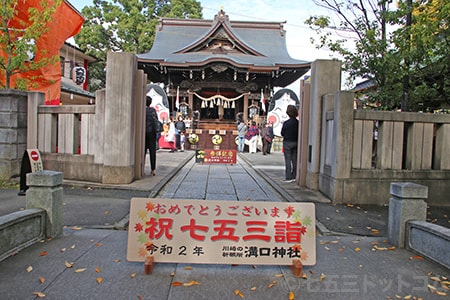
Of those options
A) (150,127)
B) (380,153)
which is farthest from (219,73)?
(380,153)

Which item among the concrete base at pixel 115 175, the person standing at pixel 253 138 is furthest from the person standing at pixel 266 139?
the concrete base at pixel 115 175

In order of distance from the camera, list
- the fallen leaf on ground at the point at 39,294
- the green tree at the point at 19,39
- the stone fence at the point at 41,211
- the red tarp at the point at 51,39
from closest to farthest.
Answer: the fallen leaf on ground at the point at 39,294 < the stone fence at the point at 41,211 < the green tree at the point at 19,39 < the red tarp at the point at 51,39

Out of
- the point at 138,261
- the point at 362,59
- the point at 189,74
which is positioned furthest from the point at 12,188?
the point at 189,74

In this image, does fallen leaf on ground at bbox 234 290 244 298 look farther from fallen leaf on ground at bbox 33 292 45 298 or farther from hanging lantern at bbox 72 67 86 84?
hanging lantern at bbox 72 67 86 84

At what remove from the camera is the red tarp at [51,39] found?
32.2 feet

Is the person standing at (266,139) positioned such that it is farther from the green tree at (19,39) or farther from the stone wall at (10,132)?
the stone wall at (10,132)

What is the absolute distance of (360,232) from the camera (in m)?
4.90

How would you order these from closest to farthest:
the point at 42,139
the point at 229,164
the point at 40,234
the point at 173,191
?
the point at 40,234, the point at 173,191, the point at 42,139, the point at 229,164

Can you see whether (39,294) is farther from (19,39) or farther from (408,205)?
(19,39)

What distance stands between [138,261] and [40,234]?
59.7 inches

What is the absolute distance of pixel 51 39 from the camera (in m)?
11.0

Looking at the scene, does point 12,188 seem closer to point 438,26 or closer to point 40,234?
point 40,234

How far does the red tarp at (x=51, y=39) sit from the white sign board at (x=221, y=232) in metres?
8.02

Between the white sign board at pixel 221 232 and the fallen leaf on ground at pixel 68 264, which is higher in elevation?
the white sign board at pixel 221 232
